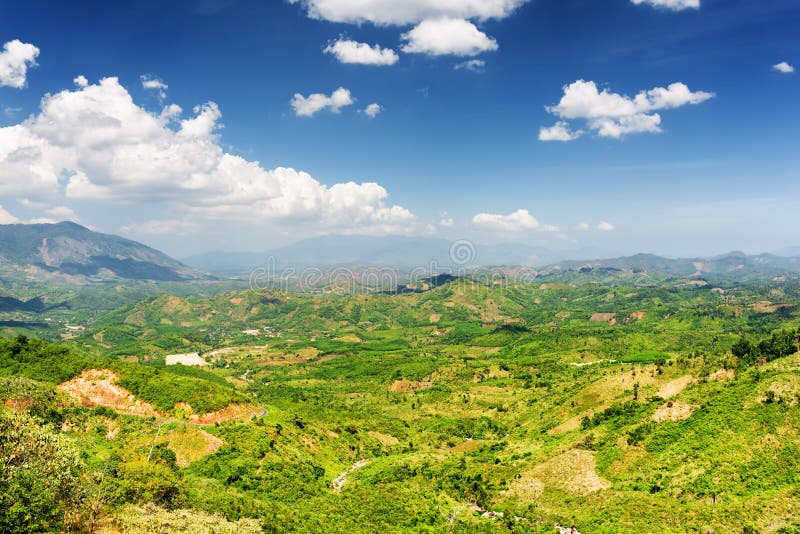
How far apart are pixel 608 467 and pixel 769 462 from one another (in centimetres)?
2218

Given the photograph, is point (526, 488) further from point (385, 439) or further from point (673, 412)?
point (385, 439)

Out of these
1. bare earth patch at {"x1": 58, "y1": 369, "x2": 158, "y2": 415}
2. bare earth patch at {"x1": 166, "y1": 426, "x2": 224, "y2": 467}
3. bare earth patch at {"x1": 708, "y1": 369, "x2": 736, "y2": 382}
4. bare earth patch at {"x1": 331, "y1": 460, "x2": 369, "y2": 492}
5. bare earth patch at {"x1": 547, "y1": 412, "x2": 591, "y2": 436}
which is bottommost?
bare earth patch at {"x1": 331, "y1": 460, "x2": 369, "y2": 492}

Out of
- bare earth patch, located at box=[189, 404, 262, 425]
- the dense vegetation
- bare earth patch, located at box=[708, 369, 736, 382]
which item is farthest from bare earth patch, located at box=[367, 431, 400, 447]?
→ bare earth patch, located at box=[708, 369, 736, 382]

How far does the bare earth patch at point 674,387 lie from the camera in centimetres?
9354

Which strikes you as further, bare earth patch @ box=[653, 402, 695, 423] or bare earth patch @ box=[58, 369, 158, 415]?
bare earth patch @ box=[58, 369, 158, 415]

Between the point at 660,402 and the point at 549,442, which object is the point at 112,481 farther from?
the point at 660,402

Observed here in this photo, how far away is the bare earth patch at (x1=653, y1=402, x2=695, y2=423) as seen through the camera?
258 feet

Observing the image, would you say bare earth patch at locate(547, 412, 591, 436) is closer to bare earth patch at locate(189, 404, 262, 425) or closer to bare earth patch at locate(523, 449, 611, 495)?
bare earth patch at locate(523, 449, 611, 495)

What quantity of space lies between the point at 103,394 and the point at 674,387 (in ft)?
430

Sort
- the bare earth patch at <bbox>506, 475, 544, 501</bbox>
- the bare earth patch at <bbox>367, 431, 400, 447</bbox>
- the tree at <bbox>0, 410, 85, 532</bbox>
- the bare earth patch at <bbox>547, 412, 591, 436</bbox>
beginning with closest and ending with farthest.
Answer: the tree at <bbox>0, 410, 85, 532</bbox> < the bare earth patch at <bbox>506, 475, 544, 501</bbox> < the bare earth patch at <bbox>547, 412, 591, 436</bbox> < the bare earth patch at <bbox>367, 431, 400, 447</bbox>

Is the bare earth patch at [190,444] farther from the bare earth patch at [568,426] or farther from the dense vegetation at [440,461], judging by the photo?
the bare earth patch at [568,426]

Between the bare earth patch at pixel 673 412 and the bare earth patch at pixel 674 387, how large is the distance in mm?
10449

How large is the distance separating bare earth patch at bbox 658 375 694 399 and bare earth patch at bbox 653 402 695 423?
10.4 m

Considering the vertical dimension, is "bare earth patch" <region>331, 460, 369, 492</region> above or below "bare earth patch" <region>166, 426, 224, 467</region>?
below
